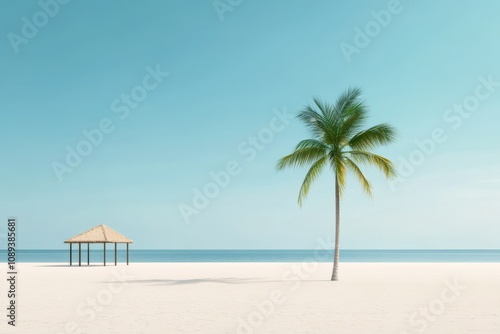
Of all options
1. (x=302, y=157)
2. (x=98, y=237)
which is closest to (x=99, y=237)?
(x=98, y=237)

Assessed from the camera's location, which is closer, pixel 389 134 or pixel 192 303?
pixel 192 303

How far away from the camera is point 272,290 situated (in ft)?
50.5

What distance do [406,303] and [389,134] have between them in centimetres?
797

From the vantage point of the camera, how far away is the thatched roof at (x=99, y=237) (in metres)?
31.6

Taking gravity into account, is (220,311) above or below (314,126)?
below

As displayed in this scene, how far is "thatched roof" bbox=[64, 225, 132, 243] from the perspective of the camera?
104 feet

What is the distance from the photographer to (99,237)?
31797 mm

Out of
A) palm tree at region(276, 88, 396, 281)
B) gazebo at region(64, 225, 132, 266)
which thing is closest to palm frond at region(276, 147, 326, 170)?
palm tree at region(276, 88, 396, 281)

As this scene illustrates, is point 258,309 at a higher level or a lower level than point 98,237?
lower

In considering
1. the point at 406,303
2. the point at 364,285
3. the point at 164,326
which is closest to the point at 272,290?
the point at 364,285

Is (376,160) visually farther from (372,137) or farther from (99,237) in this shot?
(99,237)

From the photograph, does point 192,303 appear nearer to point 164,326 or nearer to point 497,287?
point 164,326

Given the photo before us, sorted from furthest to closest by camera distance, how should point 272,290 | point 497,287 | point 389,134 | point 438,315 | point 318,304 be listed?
point 389,134 → point 497,287 → point 272,290 → point 318,304 → point 438,315

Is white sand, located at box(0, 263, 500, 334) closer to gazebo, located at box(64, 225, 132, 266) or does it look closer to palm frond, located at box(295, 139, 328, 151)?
palm frond, located at box(295, 139, 328, 151)
